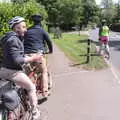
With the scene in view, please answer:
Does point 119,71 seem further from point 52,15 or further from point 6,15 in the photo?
point 52,15

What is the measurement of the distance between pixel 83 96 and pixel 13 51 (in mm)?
3579

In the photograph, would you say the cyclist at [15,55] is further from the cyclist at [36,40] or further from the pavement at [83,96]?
the cyclist at [36,40]

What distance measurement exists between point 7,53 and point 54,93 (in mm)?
3696

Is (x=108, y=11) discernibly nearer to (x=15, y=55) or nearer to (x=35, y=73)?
(x=35, y=73)

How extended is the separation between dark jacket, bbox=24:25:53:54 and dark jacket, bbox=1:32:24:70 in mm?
1988

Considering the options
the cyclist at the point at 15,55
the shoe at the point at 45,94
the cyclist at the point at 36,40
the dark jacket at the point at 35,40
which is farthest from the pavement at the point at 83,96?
the cyclist at the point at 15,55

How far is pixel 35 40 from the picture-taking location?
27.5 feet

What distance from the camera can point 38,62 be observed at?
8.27 metres

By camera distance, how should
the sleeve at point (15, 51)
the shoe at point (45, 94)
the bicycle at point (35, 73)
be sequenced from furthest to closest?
the shoe at point (45, 94)
the bicycle at point (35, 73)
the sleeve at point (15, 51)

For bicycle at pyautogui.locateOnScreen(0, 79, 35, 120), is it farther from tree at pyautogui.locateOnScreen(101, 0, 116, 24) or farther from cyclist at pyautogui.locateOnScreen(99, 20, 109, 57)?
tree at pyautogui.locateOnScreen(101, 0, 116, 24)

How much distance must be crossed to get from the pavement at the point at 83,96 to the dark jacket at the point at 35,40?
1.20 metres

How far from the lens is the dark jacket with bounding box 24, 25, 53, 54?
833 centimetres

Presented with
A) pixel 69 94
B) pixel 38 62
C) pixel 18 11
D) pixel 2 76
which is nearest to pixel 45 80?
pixel 38 62

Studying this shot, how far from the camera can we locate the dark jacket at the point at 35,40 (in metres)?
8.33
